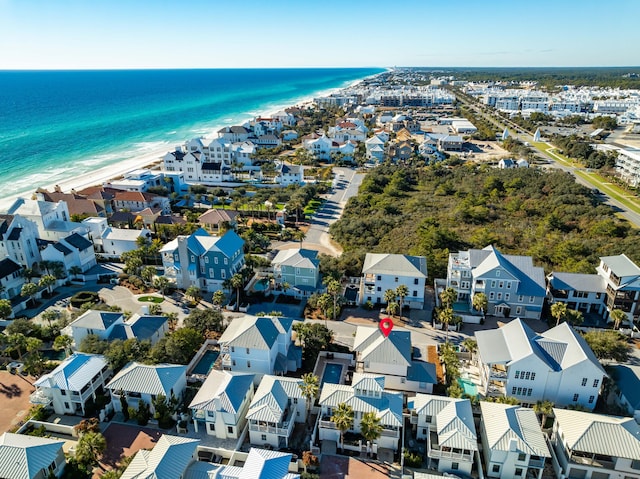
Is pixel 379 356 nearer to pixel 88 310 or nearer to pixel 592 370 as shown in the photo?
pixel 592 370

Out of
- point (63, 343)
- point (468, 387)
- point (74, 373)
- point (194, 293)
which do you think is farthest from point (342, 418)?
point (63, 343)

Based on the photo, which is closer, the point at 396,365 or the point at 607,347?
the point at 396,365

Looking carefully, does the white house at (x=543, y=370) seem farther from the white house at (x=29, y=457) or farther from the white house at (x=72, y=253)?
the white house at (x=72, y=253)

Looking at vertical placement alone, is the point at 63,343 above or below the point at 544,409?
above

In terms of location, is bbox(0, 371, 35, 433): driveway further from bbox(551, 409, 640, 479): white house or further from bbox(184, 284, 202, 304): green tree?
bbox(551, 409, 640, 479): white house

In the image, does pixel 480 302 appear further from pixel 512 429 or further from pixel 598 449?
pixel 598 449

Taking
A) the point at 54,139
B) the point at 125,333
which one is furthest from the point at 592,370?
the point at 54,139

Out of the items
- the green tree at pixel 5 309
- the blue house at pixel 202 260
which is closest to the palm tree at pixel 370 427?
the blue house at pixel 202 260
